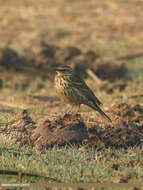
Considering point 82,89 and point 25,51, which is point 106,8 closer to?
point 25,51

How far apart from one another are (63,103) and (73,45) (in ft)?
17.2

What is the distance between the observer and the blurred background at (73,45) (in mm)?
10500

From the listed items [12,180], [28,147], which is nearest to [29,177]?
[12,180]

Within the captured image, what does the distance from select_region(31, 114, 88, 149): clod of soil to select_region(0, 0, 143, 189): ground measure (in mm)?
12

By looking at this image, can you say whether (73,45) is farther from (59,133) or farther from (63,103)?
(59,133)

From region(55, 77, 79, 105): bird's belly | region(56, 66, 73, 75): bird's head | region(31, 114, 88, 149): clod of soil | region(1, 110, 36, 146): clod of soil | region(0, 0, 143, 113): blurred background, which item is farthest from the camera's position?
region(0, 0, 143, 113): blurred background

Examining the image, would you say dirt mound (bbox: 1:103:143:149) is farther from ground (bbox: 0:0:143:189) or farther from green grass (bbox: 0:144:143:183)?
green grass (bbox: 0:144:143:183)

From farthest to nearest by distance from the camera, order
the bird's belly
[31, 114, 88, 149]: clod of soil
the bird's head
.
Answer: the bird's head
the bird's belly
[31, 114, 88, 149]: clod of soil

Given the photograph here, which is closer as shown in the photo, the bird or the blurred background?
the bird

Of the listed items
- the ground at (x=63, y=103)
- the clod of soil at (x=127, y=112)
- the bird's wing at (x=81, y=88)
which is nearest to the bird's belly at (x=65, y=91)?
the bird's wing at (x=81, y=88)

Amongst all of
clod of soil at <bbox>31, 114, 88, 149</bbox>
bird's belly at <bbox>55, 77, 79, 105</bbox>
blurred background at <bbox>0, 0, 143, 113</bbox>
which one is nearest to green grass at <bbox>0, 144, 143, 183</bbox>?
Result: clod of soil at <bbox>31, 114, 88, 149</bbox>

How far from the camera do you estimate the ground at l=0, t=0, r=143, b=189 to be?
4.94m

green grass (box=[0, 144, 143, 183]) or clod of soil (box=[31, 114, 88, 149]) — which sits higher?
clod of soil (box=[31, 114, 88, 149])

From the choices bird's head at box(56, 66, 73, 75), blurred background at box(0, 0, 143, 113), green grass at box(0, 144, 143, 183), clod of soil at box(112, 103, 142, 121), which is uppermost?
blurred background at box(0, 0, 143, 113)
